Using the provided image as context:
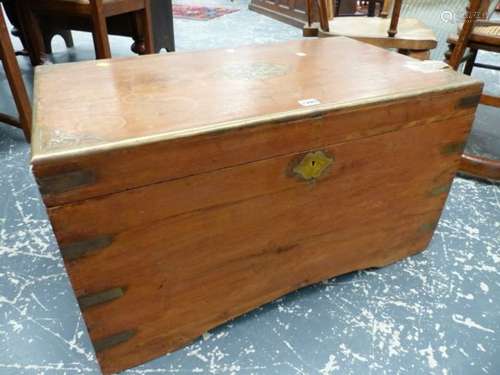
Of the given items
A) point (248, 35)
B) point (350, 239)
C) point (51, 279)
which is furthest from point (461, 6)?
point (51, 279)

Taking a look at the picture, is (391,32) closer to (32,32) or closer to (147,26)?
(147,26)

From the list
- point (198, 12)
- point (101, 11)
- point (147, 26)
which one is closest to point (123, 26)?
point (147, 26)

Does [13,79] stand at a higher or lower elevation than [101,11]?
lower

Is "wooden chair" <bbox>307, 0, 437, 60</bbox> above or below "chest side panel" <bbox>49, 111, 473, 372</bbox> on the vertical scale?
above

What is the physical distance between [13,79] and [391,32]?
146 cm

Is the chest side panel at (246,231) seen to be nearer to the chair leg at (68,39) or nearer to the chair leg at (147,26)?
the chair leg at (147,26)

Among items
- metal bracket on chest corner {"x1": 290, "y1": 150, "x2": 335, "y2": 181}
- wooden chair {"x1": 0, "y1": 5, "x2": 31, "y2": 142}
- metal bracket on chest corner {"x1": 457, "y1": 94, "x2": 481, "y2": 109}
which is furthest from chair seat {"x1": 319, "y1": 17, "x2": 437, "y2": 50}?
wooden chair {"x1": 0, "y1": 5, "x2": 31, "y2": 142}

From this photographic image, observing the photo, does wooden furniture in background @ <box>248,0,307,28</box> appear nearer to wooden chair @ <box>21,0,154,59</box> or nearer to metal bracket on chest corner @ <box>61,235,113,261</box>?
wooden chair @ <box>21,0,154,59</box>

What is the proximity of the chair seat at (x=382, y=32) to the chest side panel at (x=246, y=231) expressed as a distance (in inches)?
25.5

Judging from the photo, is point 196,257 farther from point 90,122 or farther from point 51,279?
point 51,279

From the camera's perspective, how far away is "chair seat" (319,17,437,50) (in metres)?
1.43

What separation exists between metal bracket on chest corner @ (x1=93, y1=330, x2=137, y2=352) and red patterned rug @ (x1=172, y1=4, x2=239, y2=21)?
393 centimetres

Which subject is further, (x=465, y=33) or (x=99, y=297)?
(x=465, y=33)

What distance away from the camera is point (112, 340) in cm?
78
